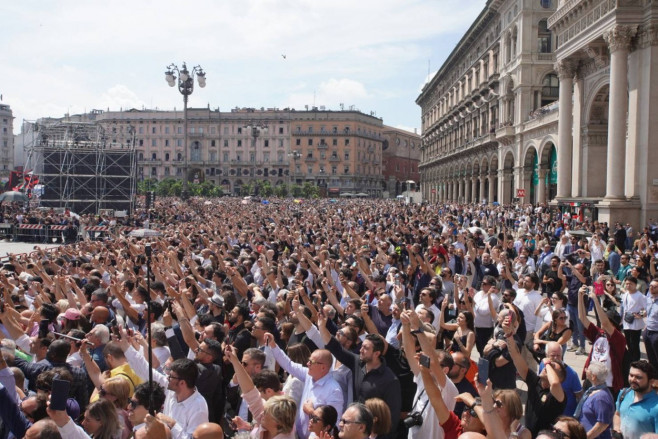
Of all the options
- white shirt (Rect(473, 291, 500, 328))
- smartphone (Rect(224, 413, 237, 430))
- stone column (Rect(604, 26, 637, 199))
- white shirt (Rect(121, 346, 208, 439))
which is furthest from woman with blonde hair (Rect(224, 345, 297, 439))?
stone column (Rect(604, 26, 637, 199))

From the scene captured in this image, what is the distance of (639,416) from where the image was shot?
5.10 meters

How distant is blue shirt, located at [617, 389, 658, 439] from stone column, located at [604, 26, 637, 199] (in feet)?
67.7

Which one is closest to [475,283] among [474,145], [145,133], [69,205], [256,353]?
[256,353]

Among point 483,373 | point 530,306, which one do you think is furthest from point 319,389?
point 530,306

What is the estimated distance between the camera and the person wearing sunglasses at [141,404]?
15.3 ft

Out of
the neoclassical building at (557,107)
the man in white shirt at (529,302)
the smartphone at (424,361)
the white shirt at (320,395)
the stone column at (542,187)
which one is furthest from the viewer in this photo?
the stone column at (542,187)

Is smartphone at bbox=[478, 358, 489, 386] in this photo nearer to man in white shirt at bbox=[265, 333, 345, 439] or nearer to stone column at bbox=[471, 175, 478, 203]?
man in white shirt at bbox=[265, 333, 345, 439]

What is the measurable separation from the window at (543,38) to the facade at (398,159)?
7815 cm

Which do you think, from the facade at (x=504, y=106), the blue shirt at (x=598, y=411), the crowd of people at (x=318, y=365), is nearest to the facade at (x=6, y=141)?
the facade at (x=504, y=106)

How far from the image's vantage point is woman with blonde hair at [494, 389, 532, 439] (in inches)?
171

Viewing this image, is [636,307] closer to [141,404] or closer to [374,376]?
[374,376]

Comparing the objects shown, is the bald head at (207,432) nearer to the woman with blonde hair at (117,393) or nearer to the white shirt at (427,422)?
the woman with blonde hair at (117,393)

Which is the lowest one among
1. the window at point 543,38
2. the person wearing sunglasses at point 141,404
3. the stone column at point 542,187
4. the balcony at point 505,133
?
the person wearing sunglasses at point 141,404

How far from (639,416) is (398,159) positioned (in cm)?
12452
